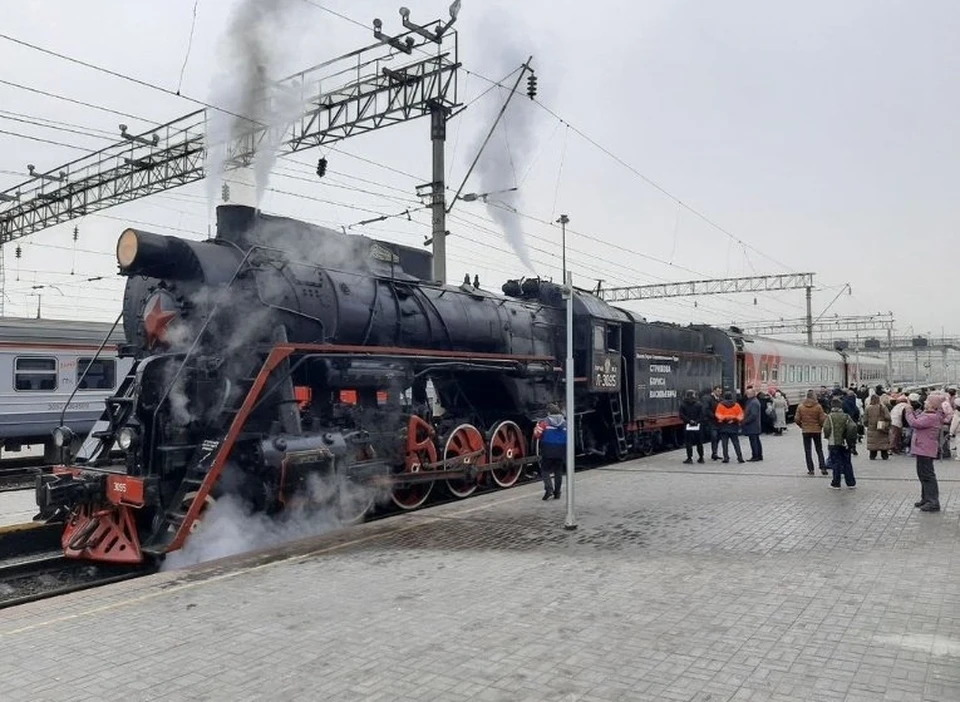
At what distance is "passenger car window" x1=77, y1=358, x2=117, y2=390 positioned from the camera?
51.6 ft

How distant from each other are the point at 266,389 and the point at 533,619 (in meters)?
4.04

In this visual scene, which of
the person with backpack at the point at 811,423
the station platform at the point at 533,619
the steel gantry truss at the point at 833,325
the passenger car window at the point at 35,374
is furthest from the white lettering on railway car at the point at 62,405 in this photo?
the steel gantry truss at the point at 833,325

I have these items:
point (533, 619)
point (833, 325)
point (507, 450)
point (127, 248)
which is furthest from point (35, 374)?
point (833, 325)

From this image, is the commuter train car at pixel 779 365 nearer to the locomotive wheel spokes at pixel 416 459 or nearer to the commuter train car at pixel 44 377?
the locomotive wheel spokes at pixel 416 459

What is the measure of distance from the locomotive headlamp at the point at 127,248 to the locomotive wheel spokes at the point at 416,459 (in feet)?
12.6

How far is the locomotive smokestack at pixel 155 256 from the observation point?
761cm

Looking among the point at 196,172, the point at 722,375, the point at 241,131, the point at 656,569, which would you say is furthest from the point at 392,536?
the point at 722,375

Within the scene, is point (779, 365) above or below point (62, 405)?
above

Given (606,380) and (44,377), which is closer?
(606,380)

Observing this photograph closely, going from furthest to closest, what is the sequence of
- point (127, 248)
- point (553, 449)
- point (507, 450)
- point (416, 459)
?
point (507, 450) < point (553, 449) < point (416, 459) < point (127, 248)

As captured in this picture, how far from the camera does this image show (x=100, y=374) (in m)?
16.1

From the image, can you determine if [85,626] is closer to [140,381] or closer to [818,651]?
[140,381]

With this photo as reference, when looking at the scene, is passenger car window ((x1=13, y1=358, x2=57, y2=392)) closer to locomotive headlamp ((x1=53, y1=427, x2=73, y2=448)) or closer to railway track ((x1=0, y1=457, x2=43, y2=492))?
railway track ((x1=0, y1=457, x2=43, y2=492))

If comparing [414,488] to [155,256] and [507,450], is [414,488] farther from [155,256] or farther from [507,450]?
[155,256]
